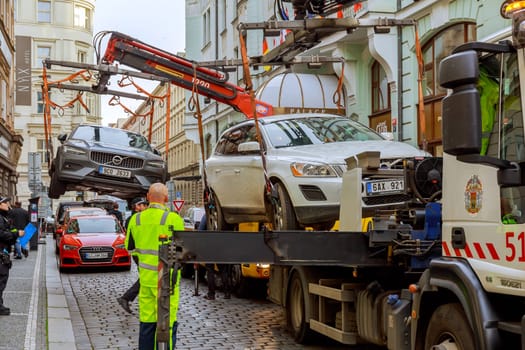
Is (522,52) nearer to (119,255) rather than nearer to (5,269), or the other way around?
(5,269)

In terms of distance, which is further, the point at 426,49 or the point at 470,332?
the point at 426,49

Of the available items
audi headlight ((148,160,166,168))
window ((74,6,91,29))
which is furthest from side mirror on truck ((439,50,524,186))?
window ((74,6,91,29))

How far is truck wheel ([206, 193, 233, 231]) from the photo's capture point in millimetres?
10984

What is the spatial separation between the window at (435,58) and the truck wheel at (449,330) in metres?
11.9

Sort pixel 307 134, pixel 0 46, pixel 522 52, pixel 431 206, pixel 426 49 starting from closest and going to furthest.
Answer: pixel 522 52 < pixel 431 206 < pixel 307 134 < pixel 426 49 < pixel 0 46

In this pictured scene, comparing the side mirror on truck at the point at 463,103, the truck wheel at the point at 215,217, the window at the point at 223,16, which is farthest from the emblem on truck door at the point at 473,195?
the window at the point at 223,16

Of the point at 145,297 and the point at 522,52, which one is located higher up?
the point at 522,52

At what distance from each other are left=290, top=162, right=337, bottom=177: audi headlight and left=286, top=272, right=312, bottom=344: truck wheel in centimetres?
112

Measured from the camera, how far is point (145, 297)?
23.3ft

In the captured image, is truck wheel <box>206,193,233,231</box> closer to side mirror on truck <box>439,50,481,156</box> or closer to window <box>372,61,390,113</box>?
side mirror on truck <box>439,50,481,156</box>

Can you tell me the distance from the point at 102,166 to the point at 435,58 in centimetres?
838

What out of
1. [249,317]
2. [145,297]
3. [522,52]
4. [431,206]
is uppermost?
[522,52]

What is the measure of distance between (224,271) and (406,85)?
8.44m

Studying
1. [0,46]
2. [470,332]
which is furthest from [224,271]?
[0,46]
